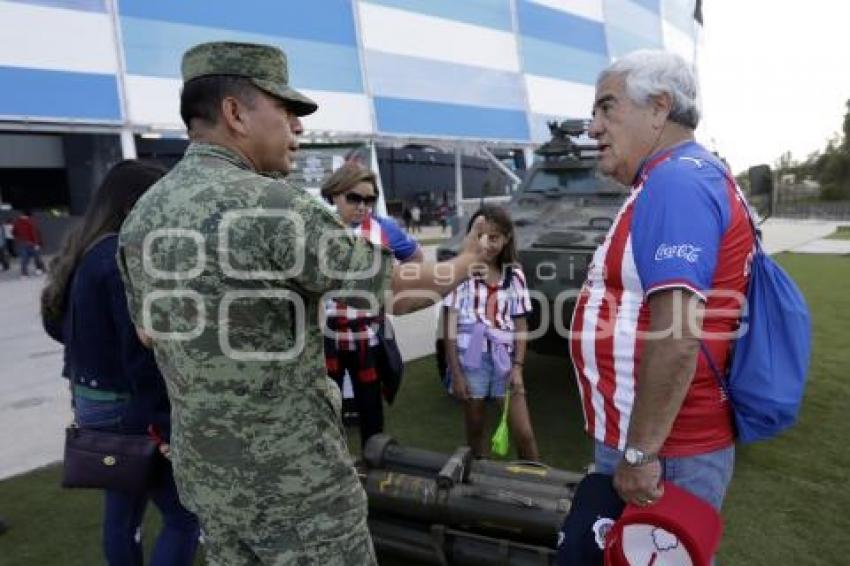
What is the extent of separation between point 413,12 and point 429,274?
16445mm

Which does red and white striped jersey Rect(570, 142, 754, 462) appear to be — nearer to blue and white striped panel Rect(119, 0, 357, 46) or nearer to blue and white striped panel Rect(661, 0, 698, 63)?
blue and white striped panel Rect(119, 0, 357, 46)

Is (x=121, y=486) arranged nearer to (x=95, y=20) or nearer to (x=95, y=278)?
(x=95, y=278)

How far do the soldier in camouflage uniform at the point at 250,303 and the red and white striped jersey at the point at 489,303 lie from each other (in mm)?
1737

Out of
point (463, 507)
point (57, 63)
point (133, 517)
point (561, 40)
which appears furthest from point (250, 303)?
point (561, 40)

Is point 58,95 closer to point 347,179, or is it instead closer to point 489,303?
point 347,179

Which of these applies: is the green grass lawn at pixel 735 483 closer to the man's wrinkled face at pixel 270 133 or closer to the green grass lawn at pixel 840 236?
Result: the man's wrinkled face at pixel 270 133

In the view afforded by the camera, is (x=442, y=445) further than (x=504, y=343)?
Yes

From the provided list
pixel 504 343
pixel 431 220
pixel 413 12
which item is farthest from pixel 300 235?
pixel 431 220

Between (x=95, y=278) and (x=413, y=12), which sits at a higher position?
(x=413, y=12)

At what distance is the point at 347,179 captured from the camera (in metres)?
3.10

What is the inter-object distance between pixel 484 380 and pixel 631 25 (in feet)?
74.8

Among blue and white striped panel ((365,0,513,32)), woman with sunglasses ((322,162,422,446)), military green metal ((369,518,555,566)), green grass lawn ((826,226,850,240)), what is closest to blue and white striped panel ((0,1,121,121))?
blue and white striped panel ((365,0,513,32))

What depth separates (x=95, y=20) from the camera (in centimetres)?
1155

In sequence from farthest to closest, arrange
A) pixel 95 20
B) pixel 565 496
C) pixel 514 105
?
pixel 514 105 → pixel 95 20 → pixel 565 496
